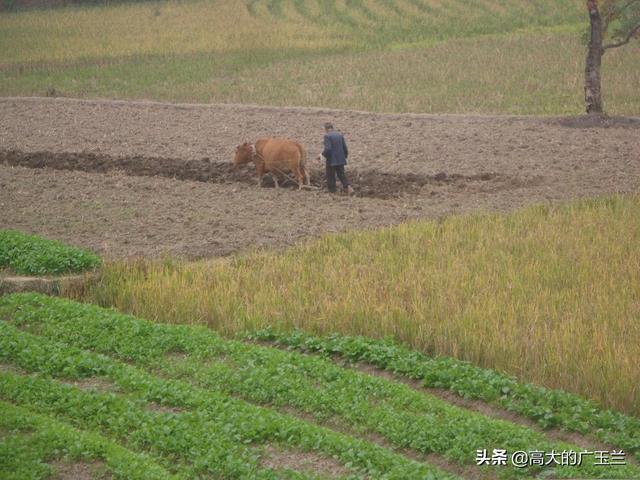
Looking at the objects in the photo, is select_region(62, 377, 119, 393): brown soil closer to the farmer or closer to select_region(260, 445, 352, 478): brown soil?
select_region(260, 445, 352, 478): brown soil

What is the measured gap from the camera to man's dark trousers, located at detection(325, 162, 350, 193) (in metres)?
19.9

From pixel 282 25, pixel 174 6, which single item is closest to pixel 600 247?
pixel 282 25

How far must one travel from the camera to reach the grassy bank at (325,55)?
33.2m

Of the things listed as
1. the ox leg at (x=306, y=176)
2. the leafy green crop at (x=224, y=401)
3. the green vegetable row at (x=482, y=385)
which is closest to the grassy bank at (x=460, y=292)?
the green vegetable row at (x=482, y=385)

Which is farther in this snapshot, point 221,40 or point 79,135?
point 221,40

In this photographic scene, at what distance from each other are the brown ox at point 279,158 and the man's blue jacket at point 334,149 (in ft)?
2.24

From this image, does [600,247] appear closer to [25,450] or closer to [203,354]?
[203,354]

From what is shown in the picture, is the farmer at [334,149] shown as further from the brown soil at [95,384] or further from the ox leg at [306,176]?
the brown soil at [95,384]

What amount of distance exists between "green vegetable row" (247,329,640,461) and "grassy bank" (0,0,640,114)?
1837cm

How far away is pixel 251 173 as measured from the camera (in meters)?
22.0

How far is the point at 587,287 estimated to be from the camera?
13.2m

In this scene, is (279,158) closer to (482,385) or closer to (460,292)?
(460,292)

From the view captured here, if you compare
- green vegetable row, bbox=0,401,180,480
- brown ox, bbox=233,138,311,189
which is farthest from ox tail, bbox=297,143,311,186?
green vegetable row, bbox=0,401,180,480

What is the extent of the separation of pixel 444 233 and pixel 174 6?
44.2 metres
